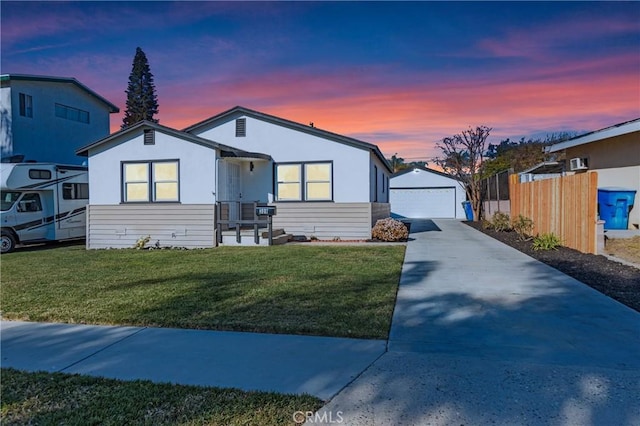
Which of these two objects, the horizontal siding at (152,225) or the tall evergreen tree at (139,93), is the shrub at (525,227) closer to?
the horizontal siding at (152,225)

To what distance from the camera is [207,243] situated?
13852mm

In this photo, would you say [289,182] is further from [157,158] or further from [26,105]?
[26,105]

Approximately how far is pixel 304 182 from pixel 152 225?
5253mm

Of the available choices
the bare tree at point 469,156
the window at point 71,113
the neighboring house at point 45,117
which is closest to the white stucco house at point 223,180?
the neighboring house at point 45,117

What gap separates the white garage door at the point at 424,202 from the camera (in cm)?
3073

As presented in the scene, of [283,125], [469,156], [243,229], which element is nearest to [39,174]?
[243,229]

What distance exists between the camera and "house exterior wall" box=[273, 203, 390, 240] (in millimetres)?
14711

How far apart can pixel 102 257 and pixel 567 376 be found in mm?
11358

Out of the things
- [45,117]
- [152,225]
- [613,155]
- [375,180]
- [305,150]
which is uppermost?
[45,117]

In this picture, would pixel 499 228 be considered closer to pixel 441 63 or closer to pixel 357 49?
pixel 441 63

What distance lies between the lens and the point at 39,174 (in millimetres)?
15109

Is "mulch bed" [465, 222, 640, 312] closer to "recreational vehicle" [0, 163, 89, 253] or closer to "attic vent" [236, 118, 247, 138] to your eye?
"attic vent" [236, 118, 247, 138]

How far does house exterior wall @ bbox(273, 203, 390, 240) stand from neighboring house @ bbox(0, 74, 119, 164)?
1305cm

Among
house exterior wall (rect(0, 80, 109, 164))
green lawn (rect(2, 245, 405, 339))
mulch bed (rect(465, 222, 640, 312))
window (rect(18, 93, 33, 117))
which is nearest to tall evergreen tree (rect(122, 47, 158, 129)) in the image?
house exterior wall (rect(0, 80, 109, 164))
